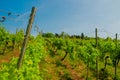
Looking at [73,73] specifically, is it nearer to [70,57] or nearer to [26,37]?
[70,57]

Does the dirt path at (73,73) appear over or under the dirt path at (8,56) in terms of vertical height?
under

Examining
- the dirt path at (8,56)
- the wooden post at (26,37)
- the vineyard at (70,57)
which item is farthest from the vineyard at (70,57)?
the wooden post at (26,37)

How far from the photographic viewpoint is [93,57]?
41.8 metres

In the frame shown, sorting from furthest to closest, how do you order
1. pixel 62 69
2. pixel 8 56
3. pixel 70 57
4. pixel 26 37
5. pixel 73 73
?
pixel 70 57
pixel 8 56
pixel 62 69
pixel 73 73
pixel 26 37

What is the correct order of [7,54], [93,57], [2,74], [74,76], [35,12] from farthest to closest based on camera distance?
1. [7,54]
2. [74,76]
3. [93,57]
4. [35,12]
5. [2,74]

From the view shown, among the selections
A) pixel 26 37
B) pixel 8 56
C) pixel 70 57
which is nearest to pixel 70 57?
pixel 70 57

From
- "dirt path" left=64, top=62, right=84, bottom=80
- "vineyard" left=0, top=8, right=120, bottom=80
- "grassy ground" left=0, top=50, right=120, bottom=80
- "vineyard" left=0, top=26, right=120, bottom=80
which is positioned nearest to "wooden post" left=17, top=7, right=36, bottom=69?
"vineyard" left=0, top=8, right=120, bottom=80

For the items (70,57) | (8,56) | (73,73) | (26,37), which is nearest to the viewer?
(26,37)

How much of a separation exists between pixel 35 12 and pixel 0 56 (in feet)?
105

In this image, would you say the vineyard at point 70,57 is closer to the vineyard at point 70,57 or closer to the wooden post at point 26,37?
the vineyard at point 70,57

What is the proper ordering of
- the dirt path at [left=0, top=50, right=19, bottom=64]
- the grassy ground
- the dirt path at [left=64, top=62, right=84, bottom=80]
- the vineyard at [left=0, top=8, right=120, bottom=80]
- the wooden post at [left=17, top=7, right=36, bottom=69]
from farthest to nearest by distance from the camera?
the dirt path at [left=0, top=50, right=19, bottom=64], the dirt path at [left=64, top=62, right=84, bottom=80], the grassy ground, the vineyard at [left=0, top=8, right=120, bottom=80], the wooden post at [left=17, top=7, right=36, bottom=69]

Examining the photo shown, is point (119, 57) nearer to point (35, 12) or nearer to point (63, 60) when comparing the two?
point (63, 60)

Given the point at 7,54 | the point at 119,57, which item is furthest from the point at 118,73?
the point at 7,54

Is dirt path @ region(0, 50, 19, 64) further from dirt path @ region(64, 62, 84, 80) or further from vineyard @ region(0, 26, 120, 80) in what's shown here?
dirt path @ region(64, 62, 84, 80)
